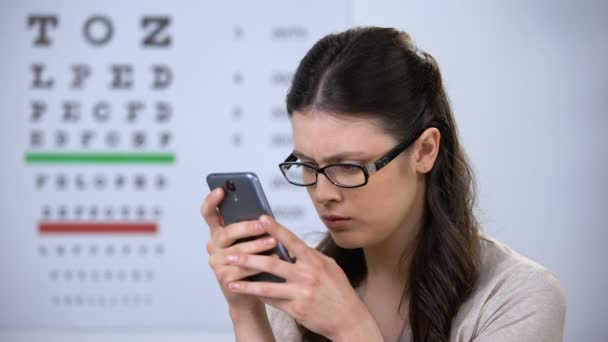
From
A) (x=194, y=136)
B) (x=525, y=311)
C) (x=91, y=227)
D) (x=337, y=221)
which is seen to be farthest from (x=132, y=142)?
(x=525, y=311)

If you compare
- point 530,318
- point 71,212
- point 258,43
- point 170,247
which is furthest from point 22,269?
point 530,318

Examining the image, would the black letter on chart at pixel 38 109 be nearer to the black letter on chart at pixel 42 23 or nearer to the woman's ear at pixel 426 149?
the black letter on chart at pixel 42 23

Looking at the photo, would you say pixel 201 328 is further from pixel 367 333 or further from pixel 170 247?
pixel 367 333

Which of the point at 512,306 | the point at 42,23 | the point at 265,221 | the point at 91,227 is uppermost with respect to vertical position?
the point at 42,23

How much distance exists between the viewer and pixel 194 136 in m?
2.46

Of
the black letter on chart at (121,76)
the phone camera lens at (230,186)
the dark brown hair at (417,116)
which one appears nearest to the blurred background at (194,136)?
the black letter on chart at (121,76)

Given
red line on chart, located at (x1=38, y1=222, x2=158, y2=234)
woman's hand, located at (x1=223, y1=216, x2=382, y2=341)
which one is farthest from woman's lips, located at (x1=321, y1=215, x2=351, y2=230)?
red line on chart, located at (x1=38, y1=222, x2=158, y2=234)

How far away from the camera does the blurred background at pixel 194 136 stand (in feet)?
7.99

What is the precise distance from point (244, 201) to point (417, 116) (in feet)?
1.21

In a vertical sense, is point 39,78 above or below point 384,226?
above

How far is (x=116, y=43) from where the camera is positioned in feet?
8.13

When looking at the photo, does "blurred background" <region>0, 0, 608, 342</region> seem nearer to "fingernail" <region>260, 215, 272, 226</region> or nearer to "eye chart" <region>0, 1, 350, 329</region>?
"eye chart" <region>0, 1, 350, 329</region>

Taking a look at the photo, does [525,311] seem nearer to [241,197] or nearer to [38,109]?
[241,197]

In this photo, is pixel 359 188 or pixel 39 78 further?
pixel 39 78
